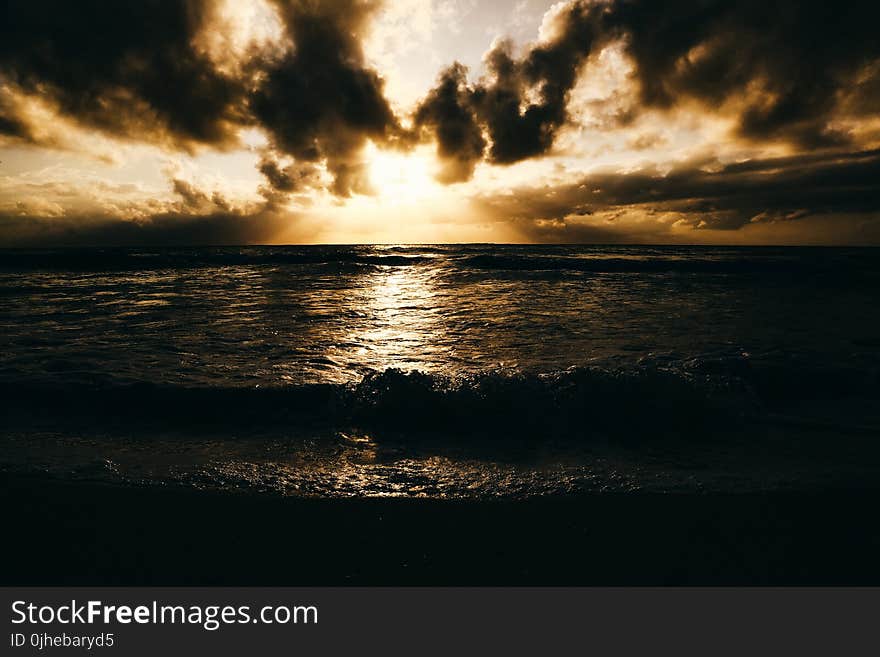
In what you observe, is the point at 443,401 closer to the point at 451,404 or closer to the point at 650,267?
the point at 451,404

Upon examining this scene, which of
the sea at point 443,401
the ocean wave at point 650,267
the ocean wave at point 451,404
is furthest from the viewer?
the ocean wave at point 650,267

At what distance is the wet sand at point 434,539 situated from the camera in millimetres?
2432

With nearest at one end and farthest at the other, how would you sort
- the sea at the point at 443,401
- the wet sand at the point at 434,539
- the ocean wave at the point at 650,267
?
the wet sand at the point at 434,539 → the sea at the point at 443,401 → the ocean wave at the point at 650,267

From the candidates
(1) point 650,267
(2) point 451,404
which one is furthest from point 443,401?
(1) point 650,267

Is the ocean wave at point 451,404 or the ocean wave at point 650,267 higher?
the ocean wave at point 650,267

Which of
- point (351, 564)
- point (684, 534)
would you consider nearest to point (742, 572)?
point (684, 534)

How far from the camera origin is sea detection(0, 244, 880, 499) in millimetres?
3498

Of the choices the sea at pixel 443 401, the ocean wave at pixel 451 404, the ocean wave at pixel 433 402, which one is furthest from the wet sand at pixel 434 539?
the ocean wave at pixel 433 402

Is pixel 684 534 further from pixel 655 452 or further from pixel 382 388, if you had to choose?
pixel 382 388

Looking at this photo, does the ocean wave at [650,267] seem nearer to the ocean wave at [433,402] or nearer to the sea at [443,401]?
the sea at [443,401]

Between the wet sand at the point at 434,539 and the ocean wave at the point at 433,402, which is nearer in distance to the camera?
the wet sand at the point at 434,539

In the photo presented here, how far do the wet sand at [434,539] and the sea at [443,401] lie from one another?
0.21m
